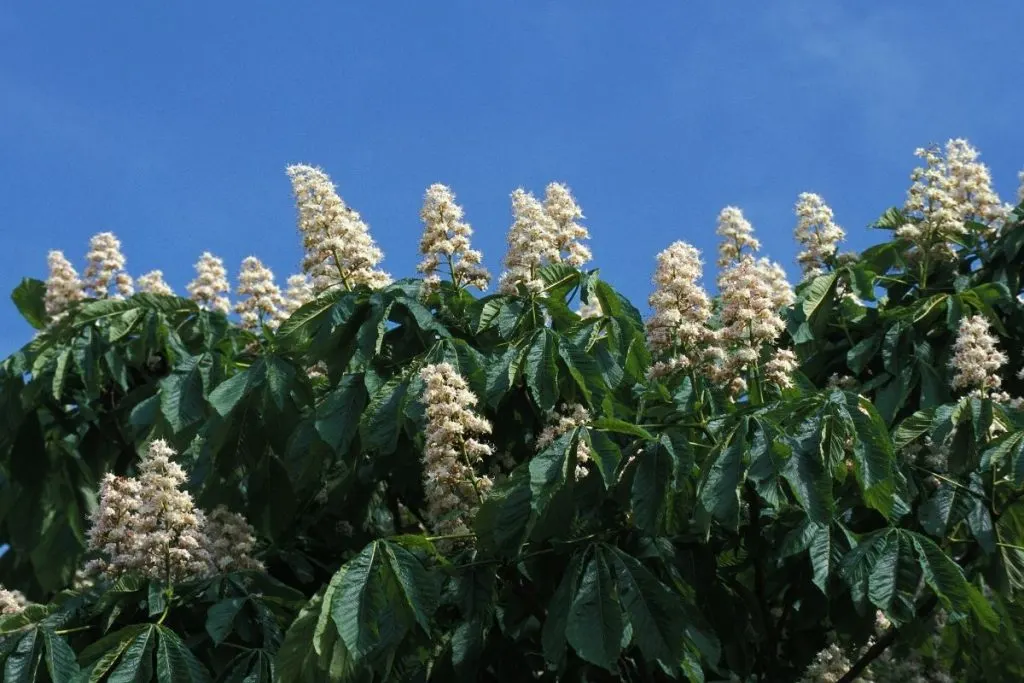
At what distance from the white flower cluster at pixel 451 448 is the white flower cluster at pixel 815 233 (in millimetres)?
3369

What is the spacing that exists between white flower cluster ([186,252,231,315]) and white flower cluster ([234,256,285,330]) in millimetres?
242

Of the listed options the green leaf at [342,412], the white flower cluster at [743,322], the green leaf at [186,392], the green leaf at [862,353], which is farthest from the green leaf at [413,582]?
the green leaf at [862,353]

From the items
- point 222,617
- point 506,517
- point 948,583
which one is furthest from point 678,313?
point 222,617

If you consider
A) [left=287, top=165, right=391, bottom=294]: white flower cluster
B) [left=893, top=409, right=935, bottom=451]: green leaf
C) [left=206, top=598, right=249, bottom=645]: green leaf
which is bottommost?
[left=206, top=598, right=249, bottom=645]: green leaf

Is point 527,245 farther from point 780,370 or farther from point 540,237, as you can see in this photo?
point 780,370

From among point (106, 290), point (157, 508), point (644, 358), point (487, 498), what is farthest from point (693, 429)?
point (106, 290)

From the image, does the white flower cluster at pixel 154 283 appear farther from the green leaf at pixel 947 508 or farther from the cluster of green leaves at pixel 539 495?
the green leaf at pixel 947 508

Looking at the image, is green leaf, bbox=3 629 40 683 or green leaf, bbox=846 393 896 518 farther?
green leaf, bbox=3 629 40 683

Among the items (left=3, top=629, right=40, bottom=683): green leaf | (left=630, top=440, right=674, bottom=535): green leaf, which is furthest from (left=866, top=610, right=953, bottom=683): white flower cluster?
(left=3, top=629, right=40, bottom=683): green leaf

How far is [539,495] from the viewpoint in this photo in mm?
4406

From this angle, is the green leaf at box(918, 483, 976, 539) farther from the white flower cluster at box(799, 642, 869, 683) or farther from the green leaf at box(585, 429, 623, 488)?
the green leaf at box(585, 429, 623, 488)

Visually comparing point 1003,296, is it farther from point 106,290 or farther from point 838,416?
point 106,290

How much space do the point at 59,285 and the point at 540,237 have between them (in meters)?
3.09

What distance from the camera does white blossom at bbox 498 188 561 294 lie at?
218 inches
